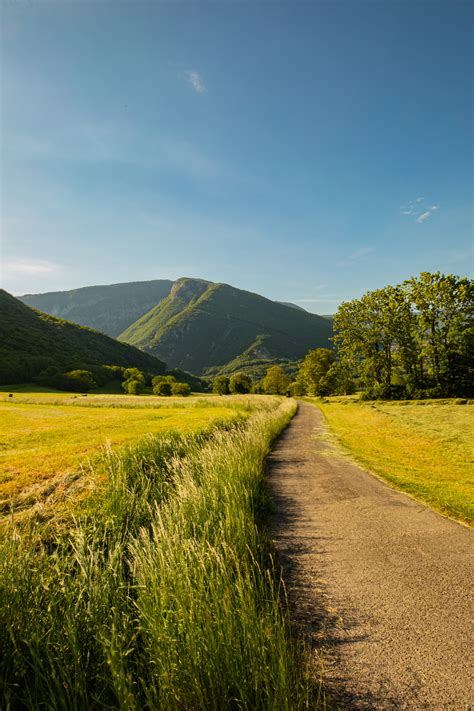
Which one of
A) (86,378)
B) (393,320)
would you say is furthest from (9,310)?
(393,320)

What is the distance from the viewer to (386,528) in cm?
717

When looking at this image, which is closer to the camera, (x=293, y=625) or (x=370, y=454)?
(x=293, y=625)

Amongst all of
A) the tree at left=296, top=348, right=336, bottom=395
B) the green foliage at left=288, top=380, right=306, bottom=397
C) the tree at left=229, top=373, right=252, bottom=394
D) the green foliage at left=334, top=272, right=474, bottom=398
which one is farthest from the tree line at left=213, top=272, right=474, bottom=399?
the tree at left=229, top=373, right=252, bottom=394

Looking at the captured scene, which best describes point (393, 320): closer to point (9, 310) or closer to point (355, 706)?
point (355, 706)

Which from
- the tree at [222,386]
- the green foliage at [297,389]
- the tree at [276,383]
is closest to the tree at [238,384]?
the tree at [222,386]

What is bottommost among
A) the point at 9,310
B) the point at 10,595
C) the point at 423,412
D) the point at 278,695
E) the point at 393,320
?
the point at 423,412

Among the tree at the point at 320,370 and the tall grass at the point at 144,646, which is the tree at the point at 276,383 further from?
the tall grass at the point at 144,646

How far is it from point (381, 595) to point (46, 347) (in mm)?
140755

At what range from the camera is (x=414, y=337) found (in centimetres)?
4869

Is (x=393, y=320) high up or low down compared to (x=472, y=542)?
up

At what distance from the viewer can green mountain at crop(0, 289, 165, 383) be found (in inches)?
3885

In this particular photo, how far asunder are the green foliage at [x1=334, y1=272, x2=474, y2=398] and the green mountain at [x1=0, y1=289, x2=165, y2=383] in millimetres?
97246

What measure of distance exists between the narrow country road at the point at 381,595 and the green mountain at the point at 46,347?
Answer: 10790cm

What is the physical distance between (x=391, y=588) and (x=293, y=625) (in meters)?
1.95
